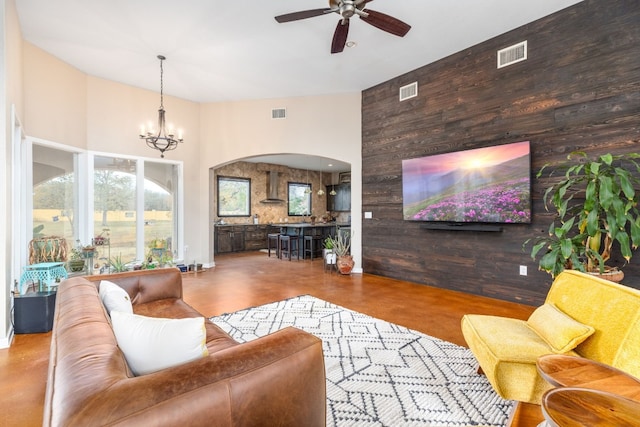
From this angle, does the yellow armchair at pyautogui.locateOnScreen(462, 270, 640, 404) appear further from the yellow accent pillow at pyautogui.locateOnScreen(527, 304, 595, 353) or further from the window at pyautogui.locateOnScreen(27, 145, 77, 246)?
the window at pyautogui.locateOnScreen(27, 145, 77, 246)

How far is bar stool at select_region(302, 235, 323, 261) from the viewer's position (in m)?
8.04

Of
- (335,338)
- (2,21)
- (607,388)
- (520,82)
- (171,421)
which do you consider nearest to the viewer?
(171,421)

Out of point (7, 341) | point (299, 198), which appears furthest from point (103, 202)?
point (299, 198)

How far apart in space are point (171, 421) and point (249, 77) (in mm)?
5489

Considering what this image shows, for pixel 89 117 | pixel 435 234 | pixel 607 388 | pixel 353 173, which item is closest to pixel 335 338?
pixel 607 388

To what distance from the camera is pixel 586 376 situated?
1.34m

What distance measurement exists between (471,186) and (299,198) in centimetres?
775

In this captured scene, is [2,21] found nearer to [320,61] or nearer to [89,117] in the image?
[89,117]

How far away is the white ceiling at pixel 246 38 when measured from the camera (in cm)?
353

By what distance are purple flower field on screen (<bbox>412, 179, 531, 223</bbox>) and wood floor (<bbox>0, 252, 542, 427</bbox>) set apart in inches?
43.9

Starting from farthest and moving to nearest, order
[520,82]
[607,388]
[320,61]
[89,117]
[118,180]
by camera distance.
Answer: [118,180] < [89,117] < [320,61] < [520,82] < [607,388]

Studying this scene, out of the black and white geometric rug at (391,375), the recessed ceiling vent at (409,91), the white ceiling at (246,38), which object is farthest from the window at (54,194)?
the recessed ceiling vent at (409,91)

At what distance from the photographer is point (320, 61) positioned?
15.9 ft

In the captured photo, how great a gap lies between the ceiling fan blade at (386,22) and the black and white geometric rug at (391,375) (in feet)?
9.80
